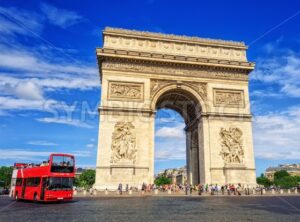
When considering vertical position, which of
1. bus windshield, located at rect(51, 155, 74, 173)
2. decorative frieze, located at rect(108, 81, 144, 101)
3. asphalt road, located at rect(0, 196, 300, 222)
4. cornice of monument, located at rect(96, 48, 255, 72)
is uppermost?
cornice of monument, located at rect(96, 48, 255, 72)

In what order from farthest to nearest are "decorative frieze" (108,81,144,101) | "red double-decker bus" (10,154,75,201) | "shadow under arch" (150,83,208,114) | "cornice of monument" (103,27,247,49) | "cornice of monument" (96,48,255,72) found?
"cornice of monument" (103,27,247,49)
"shadow under arch" (150,83,208,114)
"cornice of monument" (96,48,255,72)
"decorative frieze" (108,81,144,101)
"red double-decker bus" (10,154,75,201)

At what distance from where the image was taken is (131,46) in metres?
28.9

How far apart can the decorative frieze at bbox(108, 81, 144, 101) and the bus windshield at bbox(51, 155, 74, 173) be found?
10.9m

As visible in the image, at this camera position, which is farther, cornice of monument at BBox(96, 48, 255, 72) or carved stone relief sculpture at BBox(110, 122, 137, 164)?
cornice of monument at BBox(96, 48, 255, 72)

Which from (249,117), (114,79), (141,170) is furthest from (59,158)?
(249,117)

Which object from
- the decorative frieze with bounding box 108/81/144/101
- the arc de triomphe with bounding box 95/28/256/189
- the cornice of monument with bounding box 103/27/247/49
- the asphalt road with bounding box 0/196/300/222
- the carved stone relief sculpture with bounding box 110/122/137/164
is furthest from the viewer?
the cornice of monument with bounding box 103/27/247/49

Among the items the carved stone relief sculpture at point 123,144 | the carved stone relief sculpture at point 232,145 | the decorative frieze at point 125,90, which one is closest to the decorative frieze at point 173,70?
the decorative frieze at point 125,90

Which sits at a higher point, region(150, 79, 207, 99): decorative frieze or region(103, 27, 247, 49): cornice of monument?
region(103, 27, 247, 49): cornice of monument

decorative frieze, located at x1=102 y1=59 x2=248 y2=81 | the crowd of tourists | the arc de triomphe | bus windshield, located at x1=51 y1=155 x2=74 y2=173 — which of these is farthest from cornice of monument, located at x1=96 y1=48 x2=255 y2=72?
bus windshield, located at x1=51 y1=155 x2=74 y2=173

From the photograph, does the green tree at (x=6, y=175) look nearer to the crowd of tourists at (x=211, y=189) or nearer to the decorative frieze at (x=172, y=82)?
the crowd of tourists at (x=211, y=189)

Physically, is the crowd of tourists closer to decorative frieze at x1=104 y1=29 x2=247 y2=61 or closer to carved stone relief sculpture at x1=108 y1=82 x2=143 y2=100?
carved stone relief sculpture at x1=108 y1=82 x2=143 y2=100

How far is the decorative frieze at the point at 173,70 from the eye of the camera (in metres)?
28.0

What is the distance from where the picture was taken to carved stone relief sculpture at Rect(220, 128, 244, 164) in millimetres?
27766

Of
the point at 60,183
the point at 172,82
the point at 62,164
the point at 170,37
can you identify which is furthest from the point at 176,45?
the point at 60,183
